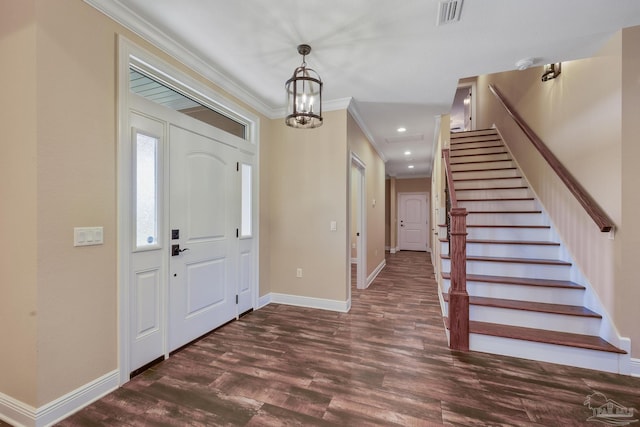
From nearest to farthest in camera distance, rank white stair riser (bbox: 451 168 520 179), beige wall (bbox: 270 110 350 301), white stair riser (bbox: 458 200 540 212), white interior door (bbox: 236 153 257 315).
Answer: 1. white interior door (bbox: 236 153 257 315)
2. beige wall (bbox: 270 110 350 301)
3. white stair riser (bbox: 458 200 540 212)
4. white stair riser (bbox: 451 168 520 179)

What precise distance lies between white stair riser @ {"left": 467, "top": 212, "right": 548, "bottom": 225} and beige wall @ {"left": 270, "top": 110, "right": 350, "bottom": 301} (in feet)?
6.44

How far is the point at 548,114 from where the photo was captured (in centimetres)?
332

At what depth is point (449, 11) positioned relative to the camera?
190 cm

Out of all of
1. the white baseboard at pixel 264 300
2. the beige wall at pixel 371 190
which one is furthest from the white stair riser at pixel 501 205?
the white baseboard at pixel 264 300

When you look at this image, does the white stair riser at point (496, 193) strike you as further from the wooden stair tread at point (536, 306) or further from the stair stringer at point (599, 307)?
the wooden stair tread at point (536, 306)

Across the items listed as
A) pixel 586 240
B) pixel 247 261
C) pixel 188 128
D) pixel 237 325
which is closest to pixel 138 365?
pixel 237 325

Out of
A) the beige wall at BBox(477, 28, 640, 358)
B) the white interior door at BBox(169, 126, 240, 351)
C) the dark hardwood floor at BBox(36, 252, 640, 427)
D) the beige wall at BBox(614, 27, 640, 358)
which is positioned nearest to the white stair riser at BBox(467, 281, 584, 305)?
the beige wall at BBox(477, 28, 640, 358)

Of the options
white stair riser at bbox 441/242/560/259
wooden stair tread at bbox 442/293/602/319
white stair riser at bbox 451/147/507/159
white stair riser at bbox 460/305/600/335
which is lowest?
white stair riser at bbox 460/305/600/335

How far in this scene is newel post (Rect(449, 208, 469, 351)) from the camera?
98.8 inches

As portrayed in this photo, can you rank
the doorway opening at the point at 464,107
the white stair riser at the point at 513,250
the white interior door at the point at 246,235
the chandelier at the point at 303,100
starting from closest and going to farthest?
the chandelier at the point at 303,100, the white stair riser at the point at 513,250, the white interior door at the point at 246,235, the doorway opening at the point at 464,107

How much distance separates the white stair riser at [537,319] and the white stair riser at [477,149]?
3.55m

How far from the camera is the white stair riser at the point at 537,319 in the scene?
2375mm

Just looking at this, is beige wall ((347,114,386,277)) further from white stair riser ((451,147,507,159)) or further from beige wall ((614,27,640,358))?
beige wall ((614,27,640,358))

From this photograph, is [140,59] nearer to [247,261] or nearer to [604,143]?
[247,261]
